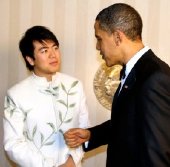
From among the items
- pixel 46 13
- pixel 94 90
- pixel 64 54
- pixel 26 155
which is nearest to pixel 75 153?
pixel 26 155

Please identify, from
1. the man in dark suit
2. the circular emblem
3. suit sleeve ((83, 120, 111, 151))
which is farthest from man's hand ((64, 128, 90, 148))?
the circular emblem

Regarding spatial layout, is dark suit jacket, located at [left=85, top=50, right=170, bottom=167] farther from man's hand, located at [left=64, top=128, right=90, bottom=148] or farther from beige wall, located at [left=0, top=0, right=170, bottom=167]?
beige wall, located at [left=0, top=0, right=170, bottom=167]

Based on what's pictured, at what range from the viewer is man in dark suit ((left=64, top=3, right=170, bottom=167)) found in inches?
49.9

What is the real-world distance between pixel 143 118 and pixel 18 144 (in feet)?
2.71

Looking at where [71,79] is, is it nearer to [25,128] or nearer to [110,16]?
[25,128]

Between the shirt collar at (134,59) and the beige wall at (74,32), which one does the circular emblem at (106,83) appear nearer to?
the beige wall at (74,32)

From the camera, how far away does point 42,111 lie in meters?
1.98

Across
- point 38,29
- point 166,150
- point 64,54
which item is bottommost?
point 166,150

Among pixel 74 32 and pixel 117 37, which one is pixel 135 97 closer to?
pixel 117 37

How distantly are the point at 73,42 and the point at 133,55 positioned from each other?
110 centimetres

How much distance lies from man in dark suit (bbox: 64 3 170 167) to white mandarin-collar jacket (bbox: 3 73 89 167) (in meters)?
0.49

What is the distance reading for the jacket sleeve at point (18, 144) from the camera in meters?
1.87

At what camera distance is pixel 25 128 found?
1.95 m

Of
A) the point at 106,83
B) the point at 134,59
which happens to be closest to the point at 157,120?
the point at 134,59
